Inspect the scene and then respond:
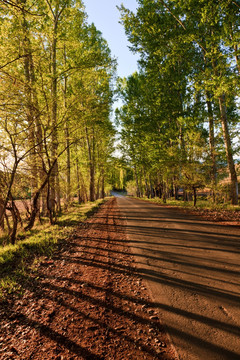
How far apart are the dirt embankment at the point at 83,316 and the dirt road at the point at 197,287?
28cm

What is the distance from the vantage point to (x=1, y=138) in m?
6.65

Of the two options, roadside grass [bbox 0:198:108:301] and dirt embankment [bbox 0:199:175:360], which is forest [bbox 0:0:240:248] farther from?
dirt embankment [bbox 0:199:175:360]

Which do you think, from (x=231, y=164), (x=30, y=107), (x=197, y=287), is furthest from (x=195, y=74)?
(x=197, y=287)

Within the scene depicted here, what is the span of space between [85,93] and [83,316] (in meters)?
9.44

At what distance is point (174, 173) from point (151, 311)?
1461 cm

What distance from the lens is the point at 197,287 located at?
10.8 ft

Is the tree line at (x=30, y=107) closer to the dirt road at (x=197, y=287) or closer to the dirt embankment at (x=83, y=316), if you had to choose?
the dirt embankment at (x=83, y=316)

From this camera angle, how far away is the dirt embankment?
2.20 metres

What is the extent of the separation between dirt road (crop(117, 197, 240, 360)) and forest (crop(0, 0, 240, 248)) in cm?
595

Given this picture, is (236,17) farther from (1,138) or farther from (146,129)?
(1,138)

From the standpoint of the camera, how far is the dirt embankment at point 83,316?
2.20 m

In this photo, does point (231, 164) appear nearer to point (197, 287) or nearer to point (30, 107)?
point (197, 287)

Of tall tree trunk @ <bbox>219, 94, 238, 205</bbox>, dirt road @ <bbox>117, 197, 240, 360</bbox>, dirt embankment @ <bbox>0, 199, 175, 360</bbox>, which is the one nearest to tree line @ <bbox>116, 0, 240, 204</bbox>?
tall tree trunk @ <bbox>219, 94, 238, 205</bbox>

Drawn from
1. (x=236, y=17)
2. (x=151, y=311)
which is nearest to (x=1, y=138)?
(x=151, y=311)
